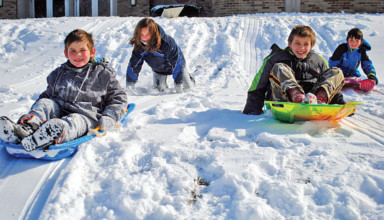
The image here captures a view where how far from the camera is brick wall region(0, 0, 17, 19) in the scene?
510 inches

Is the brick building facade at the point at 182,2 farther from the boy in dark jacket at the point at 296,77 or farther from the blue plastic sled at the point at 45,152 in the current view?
the blue plastic sled at the point at 45,152

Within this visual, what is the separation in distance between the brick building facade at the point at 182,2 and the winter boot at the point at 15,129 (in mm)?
9364

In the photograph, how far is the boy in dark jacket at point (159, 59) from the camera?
12.8ft

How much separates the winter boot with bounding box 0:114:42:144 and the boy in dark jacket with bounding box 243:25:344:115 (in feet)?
5.84

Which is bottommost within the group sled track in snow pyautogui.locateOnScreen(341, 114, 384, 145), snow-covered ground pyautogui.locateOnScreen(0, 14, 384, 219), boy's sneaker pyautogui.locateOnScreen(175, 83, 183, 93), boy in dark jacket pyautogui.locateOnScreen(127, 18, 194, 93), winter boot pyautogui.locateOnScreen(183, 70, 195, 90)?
snow-covered ground pyautogui.locateOnScreen(0, 14, 384, 219)

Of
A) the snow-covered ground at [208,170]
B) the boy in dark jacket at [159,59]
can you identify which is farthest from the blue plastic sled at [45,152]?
the boy in dark jacket at [159,59]

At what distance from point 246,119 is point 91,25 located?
632 centimetres

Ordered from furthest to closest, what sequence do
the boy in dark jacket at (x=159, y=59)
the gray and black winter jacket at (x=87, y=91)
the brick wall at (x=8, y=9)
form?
the brick wall at (x=8, y=9)
the boy in dark jacket at (x=159, y=59)
the gray and black winter jacket at (x=87, y=91)

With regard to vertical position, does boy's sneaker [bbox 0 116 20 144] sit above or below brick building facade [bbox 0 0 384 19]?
below

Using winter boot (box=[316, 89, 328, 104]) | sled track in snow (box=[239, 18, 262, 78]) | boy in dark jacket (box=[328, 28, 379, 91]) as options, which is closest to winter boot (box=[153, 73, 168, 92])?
sled track in snow (box=[239, 18, 262, 78])

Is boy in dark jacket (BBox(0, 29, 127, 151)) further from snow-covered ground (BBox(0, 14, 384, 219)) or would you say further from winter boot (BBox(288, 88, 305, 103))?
winter boot (BBox(288, 88, 305, 103))

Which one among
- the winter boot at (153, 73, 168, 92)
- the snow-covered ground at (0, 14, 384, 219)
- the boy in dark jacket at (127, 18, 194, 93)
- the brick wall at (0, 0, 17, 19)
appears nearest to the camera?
the snow-covered ground at (0, 14, 384, 219)

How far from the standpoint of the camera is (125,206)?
1.43 m

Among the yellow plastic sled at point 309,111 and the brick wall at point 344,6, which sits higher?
the brick wall at point 344,6
